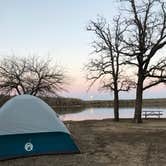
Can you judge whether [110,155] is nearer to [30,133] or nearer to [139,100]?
[30,133]

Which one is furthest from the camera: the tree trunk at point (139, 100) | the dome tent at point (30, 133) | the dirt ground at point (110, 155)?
the tree trunk at point (139, 100)

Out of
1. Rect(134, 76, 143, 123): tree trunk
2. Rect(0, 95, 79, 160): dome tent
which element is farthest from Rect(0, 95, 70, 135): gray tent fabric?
Rect(134, 76, 143, 123): tree trunk

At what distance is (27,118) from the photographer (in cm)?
1049

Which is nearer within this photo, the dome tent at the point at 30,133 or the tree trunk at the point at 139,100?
the dome tent at the point at 30,133

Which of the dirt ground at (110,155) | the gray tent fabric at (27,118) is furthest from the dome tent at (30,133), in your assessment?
the dirt ground at (110,155)

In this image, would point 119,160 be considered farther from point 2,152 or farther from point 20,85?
point 20,85

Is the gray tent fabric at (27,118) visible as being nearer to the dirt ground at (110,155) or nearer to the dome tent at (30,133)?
the dome tent at (30,133)

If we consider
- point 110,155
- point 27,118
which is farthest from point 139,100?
point 27,118

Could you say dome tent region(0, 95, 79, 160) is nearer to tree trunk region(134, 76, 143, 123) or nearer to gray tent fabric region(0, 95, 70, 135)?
gray tent fabric region(0, 95, 70, 135)

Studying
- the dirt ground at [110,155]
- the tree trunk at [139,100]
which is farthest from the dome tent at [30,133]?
the tree trunk at [139,100]

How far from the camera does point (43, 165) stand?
928 cm

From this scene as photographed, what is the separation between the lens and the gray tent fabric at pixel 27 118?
10173 millimetres

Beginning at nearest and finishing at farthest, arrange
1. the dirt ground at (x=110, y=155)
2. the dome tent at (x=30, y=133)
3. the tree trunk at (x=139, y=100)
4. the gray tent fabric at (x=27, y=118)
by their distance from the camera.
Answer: the dirt ground at (x=110, y=155), the dome tent at (x=30, y=133), the gray tent fabric at (x=27, y=118), the tree trunk at (x=139, y=100)

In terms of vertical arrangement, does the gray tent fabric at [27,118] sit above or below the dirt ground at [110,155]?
above
